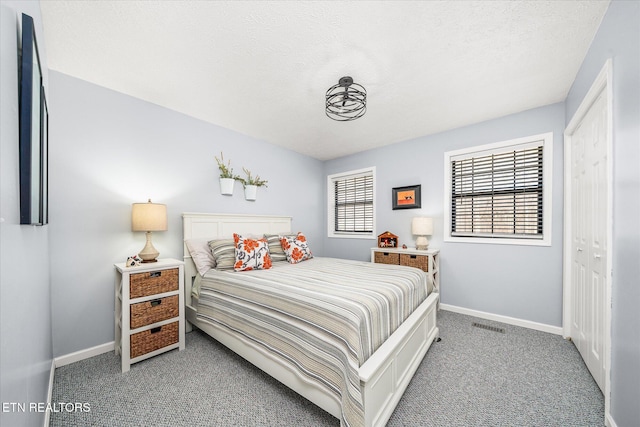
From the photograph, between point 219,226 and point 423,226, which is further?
point 423,226

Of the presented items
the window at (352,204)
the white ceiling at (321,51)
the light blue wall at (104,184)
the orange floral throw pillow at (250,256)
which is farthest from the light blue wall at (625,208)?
the light blue wall at (104,184)

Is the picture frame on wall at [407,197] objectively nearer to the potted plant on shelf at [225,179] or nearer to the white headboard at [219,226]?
the white headboard at [219,226]

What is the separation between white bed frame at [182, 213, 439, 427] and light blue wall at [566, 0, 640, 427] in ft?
3.56

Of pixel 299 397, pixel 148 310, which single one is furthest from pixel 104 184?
pixel 299 397

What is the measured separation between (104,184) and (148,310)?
4.23 feet

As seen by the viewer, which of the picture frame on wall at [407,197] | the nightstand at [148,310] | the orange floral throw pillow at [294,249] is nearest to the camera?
the nightstand at [148,310]

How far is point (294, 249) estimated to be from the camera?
124 inches

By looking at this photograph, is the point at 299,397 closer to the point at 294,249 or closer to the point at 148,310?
the point at 148,310

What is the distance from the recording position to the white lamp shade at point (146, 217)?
7.52 feet

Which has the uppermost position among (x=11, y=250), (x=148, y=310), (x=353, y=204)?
(x=353, y=204)

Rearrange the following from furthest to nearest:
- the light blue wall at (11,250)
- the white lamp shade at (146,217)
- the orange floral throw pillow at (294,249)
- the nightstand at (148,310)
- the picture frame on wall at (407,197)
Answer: the picture frame on wall at (407,197) < the orange floral throw pillow at (294,249) < the white lamp shade at (146,217) < the nightstand at (148,310) < the light blue wall at (11,250)

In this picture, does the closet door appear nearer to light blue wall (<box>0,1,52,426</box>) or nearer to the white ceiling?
the white ceiling

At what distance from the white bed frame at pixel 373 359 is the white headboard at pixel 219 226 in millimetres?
10

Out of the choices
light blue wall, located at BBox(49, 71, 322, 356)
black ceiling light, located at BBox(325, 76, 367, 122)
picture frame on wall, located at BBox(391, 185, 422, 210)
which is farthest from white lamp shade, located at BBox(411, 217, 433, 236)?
light blue wall, located at BBox(49, 71, 322, 356)
